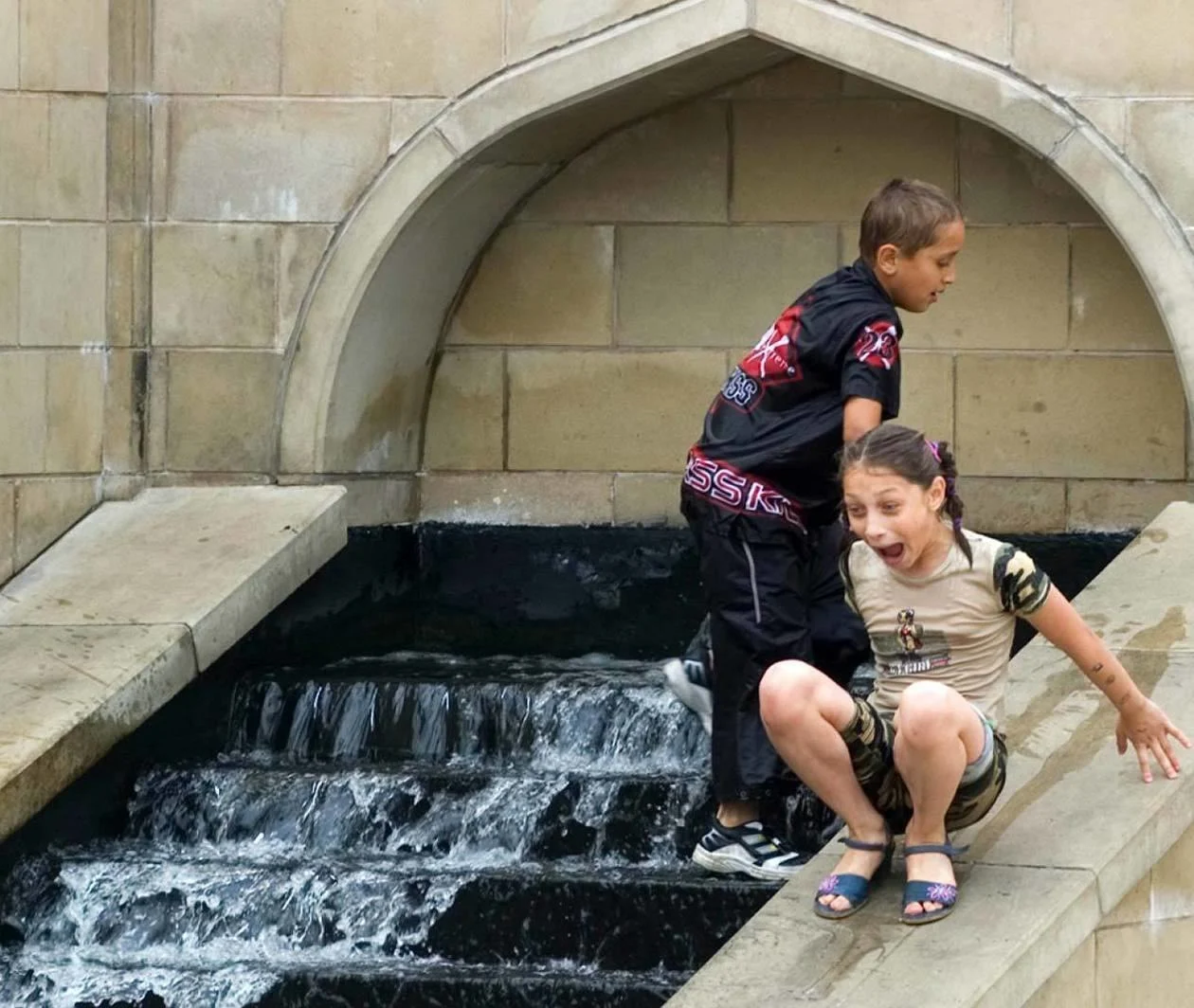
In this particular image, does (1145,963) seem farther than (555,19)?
No

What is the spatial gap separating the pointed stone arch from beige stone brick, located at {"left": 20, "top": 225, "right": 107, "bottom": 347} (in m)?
0.63

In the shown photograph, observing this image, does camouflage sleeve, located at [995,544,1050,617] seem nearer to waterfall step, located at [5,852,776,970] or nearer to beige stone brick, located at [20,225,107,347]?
waterfall step, located at [5,852,776,970]

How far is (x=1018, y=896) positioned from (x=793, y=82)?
13.4 ft

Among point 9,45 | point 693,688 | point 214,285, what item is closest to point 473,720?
point 693,688

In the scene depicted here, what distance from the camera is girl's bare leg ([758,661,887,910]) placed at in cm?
434

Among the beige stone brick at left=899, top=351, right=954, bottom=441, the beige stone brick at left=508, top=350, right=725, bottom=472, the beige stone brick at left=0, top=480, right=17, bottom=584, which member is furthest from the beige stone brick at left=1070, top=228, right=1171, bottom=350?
the beige stone brick at left=0, top=480, right=17, bottom=584

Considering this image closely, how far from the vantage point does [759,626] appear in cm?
508

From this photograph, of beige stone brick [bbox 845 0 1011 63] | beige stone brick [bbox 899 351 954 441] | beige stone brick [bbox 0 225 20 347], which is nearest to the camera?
beige stone brick [bbox 845 0 1011 63]

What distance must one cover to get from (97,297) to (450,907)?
2.89m

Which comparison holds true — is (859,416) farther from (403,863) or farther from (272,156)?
(272,156)

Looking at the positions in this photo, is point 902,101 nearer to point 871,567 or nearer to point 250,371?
point 250,371

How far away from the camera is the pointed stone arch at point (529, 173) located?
6.87 m

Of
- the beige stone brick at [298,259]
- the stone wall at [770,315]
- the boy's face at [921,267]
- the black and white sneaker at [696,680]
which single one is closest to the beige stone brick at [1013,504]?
the stone wall at [770,315]

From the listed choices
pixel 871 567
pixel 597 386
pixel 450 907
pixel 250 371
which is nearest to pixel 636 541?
pixel 597 386
